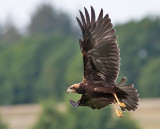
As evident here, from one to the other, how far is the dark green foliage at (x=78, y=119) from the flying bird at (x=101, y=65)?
91.9ft

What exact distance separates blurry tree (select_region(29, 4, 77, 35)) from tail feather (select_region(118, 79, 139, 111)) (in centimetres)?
9321

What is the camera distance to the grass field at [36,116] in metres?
43.8

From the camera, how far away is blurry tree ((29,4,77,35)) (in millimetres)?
109875

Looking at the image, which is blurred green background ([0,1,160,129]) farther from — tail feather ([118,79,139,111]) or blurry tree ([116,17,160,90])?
tail feather ([118,79,139,111])

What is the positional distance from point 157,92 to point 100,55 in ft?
162

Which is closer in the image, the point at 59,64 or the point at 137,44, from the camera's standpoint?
the point at 137,44

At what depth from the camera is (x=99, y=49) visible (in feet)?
48.3

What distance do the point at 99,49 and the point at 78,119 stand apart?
30989 millimetres

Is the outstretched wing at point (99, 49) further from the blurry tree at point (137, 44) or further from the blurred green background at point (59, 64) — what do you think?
the blurry tree at point (137, 44)

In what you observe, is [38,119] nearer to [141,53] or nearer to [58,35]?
[141,53]

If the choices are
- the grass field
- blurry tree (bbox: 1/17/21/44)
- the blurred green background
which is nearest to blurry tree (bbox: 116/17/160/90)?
the blurred green background

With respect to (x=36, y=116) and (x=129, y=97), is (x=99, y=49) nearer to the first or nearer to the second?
(x=129, y=97)

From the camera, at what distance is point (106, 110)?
4459cm

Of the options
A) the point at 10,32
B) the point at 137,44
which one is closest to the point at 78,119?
the point at 137,44
